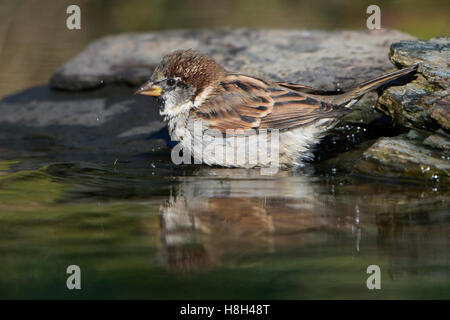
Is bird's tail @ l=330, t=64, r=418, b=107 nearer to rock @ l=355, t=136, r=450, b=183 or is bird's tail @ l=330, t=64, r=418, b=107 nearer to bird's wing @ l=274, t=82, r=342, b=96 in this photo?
bird's wing @ l=274, t=82, r=342, b=96

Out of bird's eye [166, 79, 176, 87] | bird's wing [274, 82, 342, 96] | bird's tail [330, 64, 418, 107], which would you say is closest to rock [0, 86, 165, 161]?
bird's eye [166, 79, 176, 87]

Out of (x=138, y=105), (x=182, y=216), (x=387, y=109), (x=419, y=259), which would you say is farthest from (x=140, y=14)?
(x=419, y=259)

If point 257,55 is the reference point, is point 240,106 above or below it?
below

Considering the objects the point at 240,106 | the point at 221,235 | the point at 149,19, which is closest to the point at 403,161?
the point at 240,106

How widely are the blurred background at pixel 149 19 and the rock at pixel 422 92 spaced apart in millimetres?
5197

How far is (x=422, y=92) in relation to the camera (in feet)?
21.0

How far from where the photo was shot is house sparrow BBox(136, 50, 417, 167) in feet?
21.3

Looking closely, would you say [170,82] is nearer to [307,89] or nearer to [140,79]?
[307,89]

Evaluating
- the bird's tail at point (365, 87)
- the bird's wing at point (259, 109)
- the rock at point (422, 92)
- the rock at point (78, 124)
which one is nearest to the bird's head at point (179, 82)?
the bird's wing at point (259, 109)

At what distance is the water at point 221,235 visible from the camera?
144 inches

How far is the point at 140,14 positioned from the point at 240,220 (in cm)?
1051

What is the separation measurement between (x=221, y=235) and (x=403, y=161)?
2.30 meters

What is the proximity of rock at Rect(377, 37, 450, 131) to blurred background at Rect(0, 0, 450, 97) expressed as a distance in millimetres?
5197
